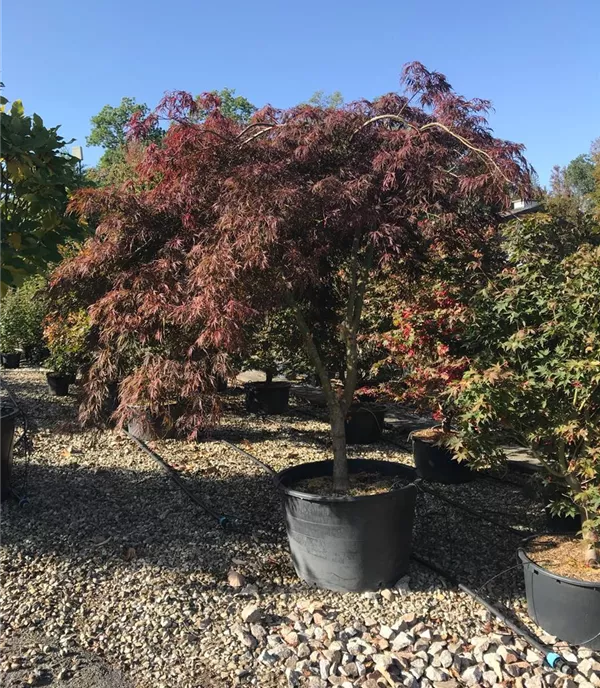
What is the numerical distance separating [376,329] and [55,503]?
2.99 metres

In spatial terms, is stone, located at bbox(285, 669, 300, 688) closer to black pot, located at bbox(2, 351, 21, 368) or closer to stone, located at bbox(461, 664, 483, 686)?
stone, located at bbox(461, 664, 483, 686)

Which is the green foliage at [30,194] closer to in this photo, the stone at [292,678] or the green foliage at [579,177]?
the stone at [292,678]

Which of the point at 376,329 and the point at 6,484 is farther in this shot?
the point at 376,329

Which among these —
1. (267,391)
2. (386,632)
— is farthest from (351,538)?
(267,391)

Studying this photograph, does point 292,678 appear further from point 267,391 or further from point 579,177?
point 579,177

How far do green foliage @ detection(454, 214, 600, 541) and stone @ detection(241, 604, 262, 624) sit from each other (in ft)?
3.84

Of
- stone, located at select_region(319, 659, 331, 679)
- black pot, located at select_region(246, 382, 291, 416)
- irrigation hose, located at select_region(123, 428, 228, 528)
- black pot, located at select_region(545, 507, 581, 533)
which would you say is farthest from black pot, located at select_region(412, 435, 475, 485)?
black pot, located at select_region(246, 382, 291, 416)

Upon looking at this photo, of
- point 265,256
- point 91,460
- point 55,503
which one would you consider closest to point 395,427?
point 91,460

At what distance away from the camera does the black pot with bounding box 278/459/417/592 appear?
9.39 ft

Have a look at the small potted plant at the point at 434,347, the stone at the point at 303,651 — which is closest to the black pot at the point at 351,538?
the stone at the point at 303,651

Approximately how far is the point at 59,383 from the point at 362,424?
439 centimetres

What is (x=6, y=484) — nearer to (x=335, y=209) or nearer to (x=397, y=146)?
(x=335, y=209)

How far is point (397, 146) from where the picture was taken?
2941 millimetres

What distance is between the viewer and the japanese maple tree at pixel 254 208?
2.68 metres
